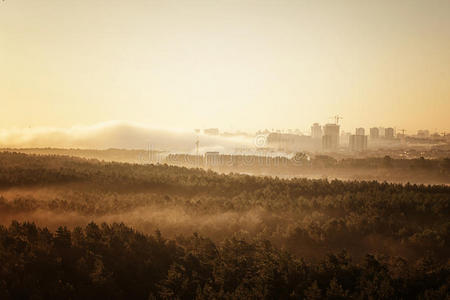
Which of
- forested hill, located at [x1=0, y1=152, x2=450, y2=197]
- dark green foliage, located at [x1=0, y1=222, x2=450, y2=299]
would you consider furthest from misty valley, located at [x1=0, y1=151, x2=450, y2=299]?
forested hill, located at [x1=0, y1=152, x2=450, y2=197]

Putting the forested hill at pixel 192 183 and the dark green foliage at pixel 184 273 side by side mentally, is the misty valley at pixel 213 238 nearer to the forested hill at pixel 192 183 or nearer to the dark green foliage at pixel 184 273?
the dark green foliage at pixel 184 273

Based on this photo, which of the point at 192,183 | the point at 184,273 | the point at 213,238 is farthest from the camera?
the point at 192,183

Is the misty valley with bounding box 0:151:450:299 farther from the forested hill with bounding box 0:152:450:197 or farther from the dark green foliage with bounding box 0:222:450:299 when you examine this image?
the forested hill with bounding box 0:152:450:197

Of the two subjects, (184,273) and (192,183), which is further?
(192,183)

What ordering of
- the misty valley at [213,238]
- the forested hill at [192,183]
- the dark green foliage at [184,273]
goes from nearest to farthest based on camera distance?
the dark green foliage at [184,273] → the misty valley at [213,238] → the forested hill at [192,183]

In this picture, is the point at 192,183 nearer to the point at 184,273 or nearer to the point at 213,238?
the point at 213,238

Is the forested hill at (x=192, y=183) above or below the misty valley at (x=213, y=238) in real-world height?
above

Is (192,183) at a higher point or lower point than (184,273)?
higher

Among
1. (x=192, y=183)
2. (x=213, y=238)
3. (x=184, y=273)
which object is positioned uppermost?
(x=192, y=183)

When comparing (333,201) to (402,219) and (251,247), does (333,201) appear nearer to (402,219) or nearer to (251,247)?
(402,219)

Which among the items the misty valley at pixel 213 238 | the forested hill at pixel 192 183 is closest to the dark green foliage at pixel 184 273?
the misty valley at pixel 213 238

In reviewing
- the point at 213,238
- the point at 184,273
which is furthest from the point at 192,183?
the point at 184,273

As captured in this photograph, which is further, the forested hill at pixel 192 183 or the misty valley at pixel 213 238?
the forested hill at pixel 192 183
